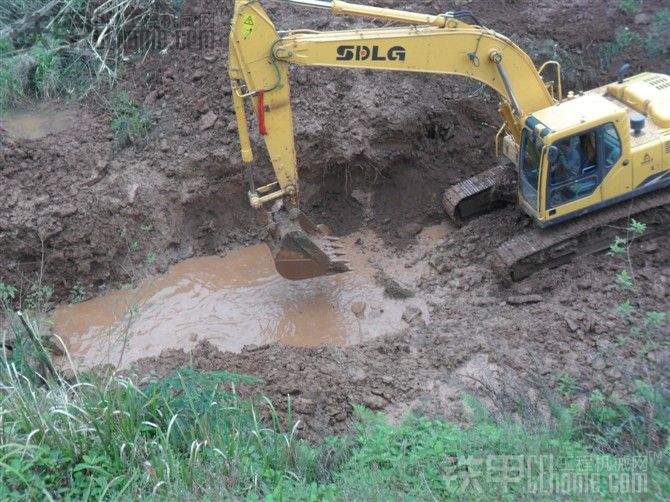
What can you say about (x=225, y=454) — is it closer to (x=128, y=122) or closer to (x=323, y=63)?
(x=323, y=63)

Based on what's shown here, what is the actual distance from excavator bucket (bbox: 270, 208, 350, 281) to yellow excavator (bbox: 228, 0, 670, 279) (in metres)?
0.01

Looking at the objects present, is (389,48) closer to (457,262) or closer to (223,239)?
(457,262)

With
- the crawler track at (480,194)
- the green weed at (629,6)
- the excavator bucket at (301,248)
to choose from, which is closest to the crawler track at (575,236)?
the crawler track at (480,194)

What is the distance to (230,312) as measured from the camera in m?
8.76

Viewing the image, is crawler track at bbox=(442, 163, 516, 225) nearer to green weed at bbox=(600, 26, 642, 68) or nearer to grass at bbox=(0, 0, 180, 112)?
green weed at bbox=(600, 26, 642, 68)

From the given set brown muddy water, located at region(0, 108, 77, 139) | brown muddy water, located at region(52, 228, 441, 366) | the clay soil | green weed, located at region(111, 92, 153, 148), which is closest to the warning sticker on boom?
the clay soil

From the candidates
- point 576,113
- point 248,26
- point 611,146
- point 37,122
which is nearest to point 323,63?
point 248,26

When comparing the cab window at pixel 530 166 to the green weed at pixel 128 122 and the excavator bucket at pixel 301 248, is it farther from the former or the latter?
the green weed at pixel 128 122

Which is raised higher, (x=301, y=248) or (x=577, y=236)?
(x=301, y=248)

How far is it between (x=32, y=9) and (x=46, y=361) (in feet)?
22.3

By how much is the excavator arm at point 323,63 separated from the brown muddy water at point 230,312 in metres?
0.76

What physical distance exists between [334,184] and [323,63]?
3.01 metres

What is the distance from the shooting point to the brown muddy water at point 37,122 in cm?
986

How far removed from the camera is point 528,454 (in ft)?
17.0
